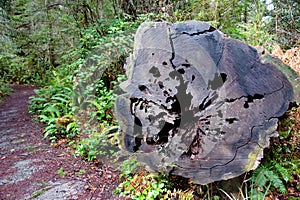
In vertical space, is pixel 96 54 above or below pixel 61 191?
above

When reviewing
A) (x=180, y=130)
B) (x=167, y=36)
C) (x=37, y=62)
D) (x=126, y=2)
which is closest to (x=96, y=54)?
(x=126, y=2)

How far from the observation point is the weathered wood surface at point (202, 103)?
1.90 m

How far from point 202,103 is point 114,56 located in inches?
100

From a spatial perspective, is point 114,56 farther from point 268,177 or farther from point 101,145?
point 268,177

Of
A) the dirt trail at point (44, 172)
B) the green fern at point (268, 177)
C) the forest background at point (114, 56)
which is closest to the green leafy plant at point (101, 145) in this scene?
the forest background at point (114, 56)

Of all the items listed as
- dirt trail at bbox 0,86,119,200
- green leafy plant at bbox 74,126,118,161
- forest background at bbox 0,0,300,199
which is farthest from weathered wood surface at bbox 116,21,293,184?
green leafy plant at bbox 74,126,118,161

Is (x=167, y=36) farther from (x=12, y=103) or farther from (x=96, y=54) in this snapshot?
(x=12, y=103)

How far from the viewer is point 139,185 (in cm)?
239

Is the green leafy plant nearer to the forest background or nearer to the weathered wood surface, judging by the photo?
the forest background

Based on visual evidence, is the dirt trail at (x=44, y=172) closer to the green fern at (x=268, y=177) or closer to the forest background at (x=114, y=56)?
the forest background at (x=114, y=56)

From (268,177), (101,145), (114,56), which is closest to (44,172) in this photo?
(101,145)

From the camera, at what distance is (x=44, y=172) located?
2.96m

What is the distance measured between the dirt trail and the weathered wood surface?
0.90 meters

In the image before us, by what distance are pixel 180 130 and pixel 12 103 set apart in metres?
6.10
